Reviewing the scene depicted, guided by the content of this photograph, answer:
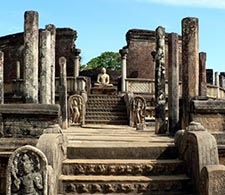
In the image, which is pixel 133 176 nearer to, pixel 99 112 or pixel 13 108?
pixel 13 108

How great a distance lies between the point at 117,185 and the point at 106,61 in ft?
158

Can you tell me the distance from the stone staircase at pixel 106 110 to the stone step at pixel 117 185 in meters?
11.7

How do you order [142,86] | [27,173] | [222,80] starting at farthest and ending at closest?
[222,80]
[142,86]
[27,173]

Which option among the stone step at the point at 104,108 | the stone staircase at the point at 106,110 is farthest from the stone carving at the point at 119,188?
the stone step at the point at 104,108

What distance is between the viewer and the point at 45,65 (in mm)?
11234

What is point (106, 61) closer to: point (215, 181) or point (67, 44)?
point (67, 44)

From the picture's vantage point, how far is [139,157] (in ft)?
21.5

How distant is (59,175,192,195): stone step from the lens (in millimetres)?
5801

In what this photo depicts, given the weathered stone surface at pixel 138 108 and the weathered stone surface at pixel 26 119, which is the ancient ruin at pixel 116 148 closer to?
the weathered stone surface at pixel 26 119

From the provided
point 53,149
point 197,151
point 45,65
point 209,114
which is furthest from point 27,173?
point 45,65

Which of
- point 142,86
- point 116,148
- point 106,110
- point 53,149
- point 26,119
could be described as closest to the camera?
point 53,149

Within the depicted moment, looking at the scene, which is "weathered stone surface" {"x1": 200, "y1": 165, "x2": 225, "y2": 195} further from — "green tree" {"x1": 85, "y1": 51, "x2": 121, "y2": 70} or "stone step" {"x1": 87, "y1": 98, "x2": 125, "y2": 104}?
"green tree" {"x1": 85, "y1": 51, "x2": 121, "y2": 70}

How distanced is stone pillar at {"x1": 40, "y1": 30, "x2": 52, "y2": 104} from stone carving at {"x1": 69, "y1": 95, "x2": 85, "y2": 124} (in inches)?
172

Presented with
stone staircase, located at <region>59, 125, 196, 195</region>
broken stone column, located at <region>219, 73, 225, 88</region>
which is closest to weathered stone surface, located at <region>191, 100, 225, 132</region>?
stone staircase, located at <region>59, 125, 196, 195</region>
